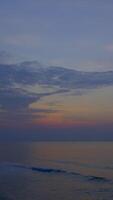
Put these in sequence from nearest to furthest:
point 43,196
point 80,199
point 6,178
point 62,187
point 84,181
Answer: point 80,199 → point 43,196 → point 62,187 → point 84,181 → point 6,178

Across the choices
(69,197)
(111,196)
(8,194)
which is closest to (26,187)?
(8,194)

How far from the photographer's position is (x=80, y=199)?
109 feet

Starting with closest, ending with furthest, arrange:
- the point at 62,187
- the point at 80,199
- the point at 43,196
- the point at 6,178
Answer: the point at 80,199 → the point at 43,196 → the point at 62,187 → the point at 6,178

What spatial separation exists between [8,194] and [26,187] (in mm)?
5043

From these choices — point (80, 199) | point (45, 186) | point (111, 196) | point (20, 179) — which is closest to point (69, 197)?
point (80, 199)

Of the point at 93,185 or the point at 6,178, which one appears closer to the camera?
the point at 93,185

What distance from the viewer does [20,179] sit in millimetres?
47688

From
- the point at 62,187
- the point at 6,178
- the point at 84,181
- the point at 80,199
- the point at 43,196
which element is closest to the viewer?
the point at 80,199

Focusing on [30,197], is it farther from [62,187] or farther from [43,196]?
[62,187]

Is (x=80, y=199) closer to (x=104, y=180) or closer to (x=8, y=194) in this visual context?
(x=8, y=194)

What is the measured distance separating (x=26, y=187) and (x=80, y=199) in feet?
30.7

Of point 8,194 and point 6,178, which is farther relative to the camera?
point 6,178

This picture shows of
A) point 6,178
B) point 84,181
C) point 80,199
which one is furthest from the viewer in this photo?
point 6,178

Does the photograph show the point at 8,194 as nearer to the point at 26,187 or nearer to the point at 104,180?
the point at 26,187
